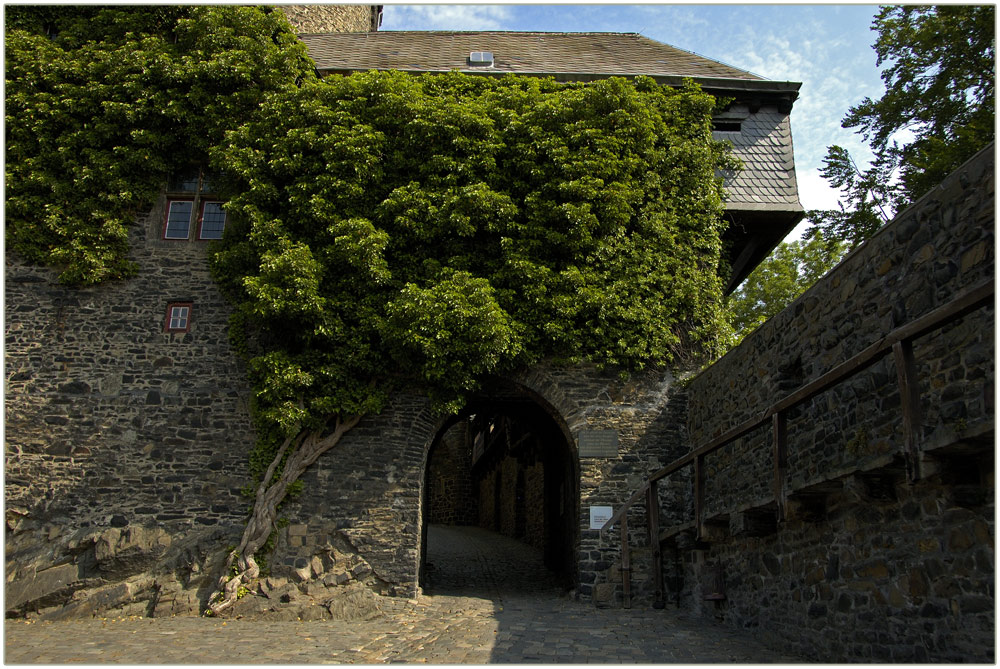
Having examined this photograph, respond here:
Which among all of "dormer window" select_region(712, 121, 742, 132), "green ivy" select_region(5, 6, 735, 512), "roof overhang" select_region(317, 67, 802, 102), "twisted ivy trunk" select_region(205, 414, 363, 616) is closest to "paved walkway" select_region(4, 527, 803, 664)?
"twisted ivy trunk" select_region(205, 414, 363, 616)

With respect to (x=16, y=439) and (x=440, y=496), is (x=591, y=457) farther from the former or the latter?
(x=440, y=496)

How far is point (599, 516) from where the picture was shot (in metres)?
10.5

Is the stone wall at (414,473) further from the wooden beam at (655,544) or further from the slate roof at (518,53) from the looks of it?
the slate roof at (518,53)

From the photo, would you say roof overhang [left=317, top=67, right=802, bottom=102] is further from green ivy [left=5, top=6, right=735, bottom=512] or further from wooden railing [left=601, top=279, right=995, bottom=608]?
wooden railing [left=601, top=279, right=995, bottom=608]

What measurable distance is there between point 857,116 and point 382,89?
9.43 metres

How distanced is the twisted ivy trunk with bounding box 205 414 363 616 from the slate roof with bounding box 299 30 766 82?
22.5ft

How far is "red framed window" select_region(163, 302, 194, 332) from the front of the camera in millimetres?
11742

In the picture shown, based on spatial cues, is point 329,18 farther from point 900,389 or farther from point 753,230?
point 900,389

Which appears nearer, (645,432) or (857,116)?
(645,432)

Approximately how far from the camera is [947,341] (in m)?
5.30


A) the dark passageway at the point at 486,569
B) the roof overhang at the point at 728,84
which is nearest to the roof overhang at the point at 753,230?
the roof overhang at the point at 728,84

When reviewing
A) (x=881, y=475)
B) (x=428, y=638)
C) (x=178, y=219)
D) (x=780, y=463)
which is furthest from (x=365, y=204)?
(x=881, y=475)

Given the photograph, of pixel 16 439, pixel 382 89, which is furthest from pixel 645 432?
pixel 16 439

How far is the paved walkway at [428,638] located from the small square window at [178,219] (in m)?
5.92
